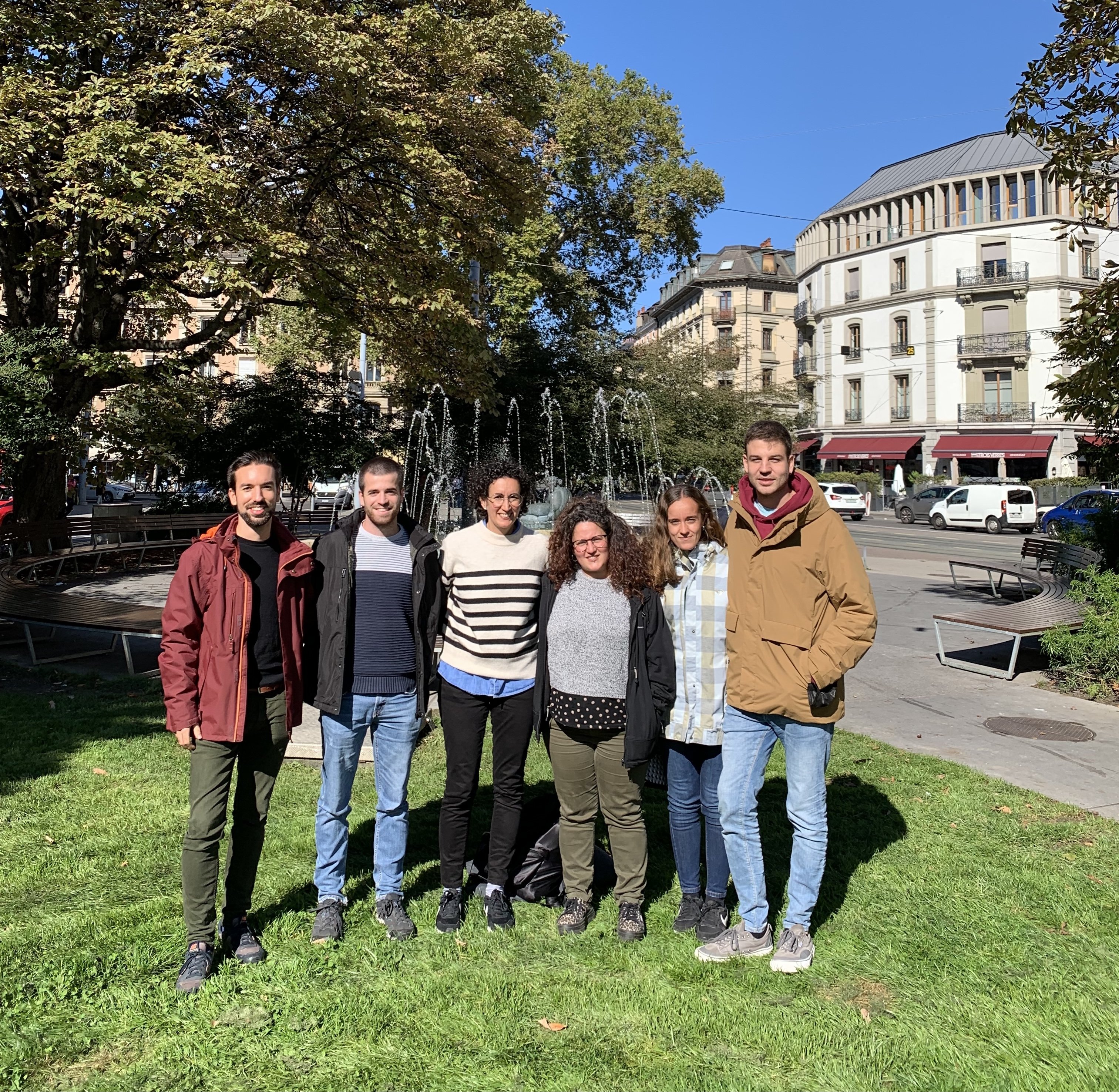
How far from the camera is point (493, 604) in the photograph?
3848 mm

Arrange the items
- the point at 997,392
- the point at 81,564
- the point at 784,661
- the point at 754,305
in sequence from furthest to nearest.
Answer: the point at 754,305
the point at 997,392
the point at 81,564
the point at 784,661

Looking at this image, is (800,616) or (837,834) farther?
(837,834)

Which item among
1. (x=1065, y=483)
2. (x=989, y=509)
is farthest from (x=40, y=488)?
(x=1065, y=483)

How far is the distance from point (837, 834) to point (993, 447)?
154 feet

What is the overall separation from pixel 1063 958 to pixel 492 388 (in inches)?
611

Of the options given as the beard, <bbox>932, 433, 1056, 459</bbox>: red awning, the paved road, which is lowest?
the paved road

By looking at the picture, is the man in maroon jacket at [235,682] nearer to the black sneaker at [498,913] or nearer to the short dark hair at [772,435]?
the black sneaker at [498,913]

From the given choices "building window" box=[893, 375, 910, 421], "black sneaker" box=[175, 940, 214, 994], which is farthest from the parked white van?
"black sneaker" box=[175, 940, 214, 994]

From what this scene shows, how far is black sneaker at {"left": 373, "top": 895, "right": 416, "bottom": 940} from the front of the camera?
371 cm

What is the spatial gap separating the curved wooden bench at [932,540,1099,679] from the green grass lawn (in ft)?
12.7

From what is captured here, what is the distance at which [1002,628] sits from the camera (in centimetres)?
858

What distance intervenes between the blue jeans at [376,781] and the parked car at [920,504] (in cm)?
3776

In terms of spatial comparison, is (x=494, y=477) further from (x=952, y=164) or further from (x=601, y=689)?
(x=952, y=164)

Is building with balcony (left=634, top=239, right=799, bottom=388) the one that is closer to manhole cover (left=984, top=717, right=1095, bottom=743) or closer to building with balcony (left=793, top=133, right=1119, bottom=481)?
building with balcony (left=793, top=133, right=1119, bottom=481)
